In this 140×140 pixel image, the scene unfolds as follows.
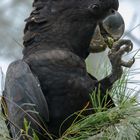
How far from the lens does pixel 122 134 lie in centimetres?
250

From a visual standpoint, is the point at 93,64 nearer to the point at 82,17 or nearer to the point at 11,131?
the point at 82,17

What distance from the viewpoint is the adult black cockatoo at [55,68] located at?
10.2 ft

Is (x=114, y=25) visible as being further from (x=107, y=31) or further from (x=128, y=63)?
(x=128, y=63)

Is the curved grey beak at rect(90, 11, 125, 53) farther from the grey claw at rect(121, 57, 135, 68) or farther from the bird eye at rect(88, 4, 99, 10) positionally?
the grey claw at rect(121, 57, 135, 68)

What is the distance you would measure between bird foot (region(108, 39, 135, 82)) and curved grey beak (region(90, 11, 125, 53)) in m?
0.12

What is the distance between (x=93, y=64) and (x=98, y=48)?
27cm

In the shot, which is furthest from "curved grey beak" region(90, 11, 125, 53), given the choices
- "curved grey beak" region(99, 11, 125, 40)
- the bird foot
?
the bird foot

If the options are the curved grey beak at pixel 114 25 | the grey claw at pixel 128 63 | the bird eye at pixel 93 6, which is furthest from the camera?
the bird eye at pixel 93 6

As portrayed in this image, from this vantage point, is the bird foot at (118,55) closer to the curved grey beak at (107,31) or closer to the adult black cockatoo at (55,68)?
the adult black cockatoo at (55,68)

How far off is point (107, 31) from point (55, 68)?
1.03 ft

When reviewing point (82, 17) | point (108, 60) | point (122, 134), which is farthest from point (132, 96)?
point (82, 17)

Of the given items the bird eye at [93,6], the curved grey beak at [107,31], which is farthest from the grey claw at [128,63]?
the bird eye at [93,6]

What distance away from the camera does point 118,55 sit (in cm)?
313

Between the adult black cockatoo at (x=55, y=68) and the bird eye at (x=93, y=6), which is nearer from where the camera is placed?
the adult black cockatoo at (x=55, y=68)
